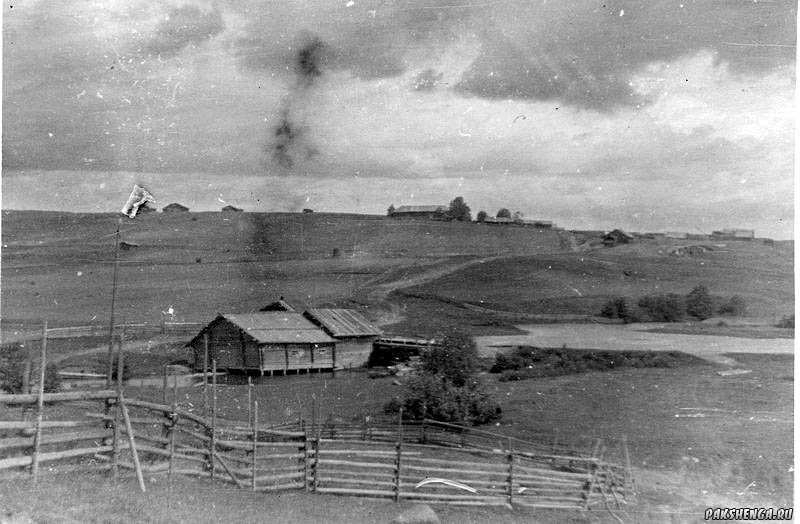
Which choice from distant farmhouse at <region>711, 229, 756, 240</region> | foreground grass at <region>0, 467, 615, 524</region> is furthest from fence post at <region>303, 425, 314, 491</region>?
distant farmhouse at <region>711, 229, 756, 240</region>

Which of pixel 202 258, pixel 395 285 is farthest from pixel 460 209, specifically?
pixel 202 258

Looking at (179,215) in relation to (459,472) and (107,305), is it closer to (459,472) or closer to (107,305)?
(107,305)

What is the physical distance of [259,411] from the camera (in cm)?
1062

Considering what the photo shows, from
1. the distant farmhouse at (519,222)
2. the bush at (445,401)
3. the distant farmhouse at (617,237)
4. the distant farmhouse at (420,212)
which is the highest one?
the distant farmhouse at (420,212)

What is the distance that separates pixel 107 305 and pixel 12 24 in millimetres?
3825

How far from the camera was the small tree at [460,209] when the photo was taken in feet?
33.3

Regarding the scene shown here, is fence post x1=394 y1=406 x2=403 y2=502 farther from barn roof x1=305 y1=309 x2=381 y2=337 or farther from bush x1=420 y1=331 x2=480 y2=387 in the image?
barn roof x1=305 y1=309 x2=381 y2=337

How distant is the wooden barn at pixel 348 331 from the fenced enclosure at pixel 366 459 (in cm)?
94

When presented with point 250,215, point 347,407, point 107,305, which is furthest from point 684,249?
point 107,305

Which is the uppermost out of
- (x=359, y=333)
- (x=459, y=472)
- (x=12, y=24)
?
(x=12, y=24)

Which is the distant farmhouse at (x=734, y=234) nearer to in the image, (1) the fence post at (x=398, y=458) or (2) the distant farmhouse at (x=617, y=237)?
(2) the distant farmhouse at (x=617, y=237)

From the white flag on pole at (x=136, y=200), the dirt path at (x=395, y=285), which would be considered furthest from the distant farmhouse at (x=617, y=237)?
the white flag on pole at (x=136, y=200)

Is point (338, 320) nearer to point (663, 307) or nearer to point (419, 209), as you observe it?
point (419, 209)

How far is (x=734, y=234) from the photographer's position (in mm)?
10438
